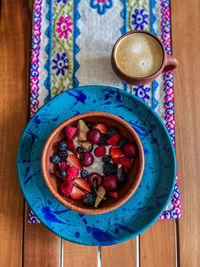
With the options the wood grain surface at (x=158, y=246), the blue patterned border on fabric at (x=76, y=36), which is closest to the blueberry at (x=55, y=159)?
the blue patterned border on fabric at (x=76, y=36)

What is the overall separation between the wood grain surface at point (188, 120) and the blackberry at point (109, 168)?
0.23 metres

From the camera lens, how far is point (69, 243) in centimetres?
83

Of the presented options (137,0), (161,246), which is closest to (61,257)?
(161,246)

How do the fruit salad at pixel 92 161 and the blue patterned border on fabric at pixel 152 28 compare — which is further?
the blue patterned border on fabric at pixel 152 28

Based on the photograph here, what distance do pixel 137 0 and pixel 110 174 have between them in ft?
1.86

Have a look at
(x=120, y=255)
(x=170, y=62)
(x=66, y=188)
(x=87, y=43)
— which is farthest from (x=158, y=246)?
(x=87, y=43)

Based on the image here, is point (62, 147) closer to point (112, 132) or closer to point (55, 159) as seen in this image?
point (55, 159)

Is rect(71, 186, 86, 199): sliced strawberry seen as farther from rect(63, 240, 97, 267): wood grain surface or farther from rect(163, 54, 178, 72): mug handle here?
rect(163, 54, 178, 72): mug handle

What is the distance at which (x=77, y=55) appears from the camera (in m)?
0.87

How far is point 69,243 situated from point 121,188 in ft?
0.85

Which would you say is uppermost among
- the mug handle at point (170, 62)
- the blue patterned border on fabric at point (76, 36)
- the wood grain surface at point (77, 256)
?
the blue patterned border on fabric at point (76, 36)

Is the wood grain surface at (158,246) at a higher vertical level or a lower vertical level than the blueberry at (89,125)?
lower

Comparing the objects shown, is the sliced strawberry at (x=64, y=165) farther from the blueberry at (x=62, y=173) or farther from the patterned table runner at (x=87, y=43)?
the patterned table runner at (x=87, y=43)

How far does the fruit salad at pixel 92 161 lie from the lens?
2.39 ft
